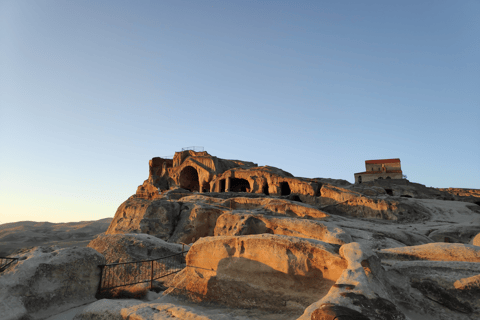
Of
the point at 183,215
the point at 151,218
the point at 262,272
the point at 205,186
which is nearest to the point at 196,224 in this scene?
the point at 183,215

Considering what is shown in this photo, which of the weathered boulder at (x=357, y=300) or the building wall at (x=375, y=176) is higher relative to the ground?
the building wall at (x=375, y=176)

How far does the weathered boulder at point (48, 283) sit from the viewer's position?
5070 mm

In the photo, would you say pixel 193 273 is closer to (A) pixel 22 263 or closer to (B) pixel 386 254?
(A) pixel 22 263

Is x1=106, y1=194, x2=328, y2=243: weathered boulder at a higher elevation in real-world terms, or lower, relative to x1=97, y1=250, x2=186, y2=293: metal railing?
higher

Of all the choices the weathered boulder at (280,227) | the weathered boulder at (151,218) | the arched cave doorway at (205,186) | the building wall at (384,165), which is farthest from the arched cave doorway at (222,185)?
the building wall at (384,165)

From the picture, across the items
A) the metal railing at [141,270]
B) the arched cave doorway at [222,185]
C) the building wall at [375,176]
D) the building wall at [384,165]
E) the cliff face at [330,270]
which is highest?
the building wall at [384,165]

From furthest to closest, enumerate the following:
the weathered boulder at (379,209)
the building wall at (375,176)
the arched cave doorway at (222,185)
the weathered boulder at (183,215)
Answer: the building wall at (375,176) → the arched cave doorway at (222,185) → the weathered boulder at (379,209) → the weathered boulder at (183,215)

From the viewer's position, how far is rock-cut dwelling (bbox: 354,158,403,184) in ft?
120

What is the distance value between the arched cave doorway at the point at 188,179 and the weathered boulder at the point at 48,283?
26512 millimetres

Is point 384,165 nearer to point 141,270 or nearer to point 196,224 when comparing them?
point 196,224

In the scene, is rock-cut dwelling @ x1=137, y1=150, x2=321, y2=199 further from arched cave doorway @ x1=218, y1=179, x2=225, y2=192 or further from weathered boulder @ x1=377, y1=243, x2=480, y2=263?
weathered boulder @ x1=377, y1=243, x2=480, y2=263

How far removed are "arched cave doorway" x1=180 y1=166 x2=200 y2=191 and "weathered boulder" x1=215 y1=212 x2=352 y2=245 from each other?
21916 mm

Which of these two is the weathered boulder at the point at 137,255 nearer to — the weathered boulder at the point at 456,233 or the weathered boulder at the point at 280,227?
the weathered boulder at the point at 280,227

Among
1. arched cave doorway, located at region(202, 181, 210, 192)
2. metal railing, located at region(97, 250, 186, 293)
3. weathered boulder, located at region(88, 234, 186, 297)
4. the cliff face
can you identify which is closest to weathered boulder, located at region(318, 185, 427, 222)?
the cliff face
